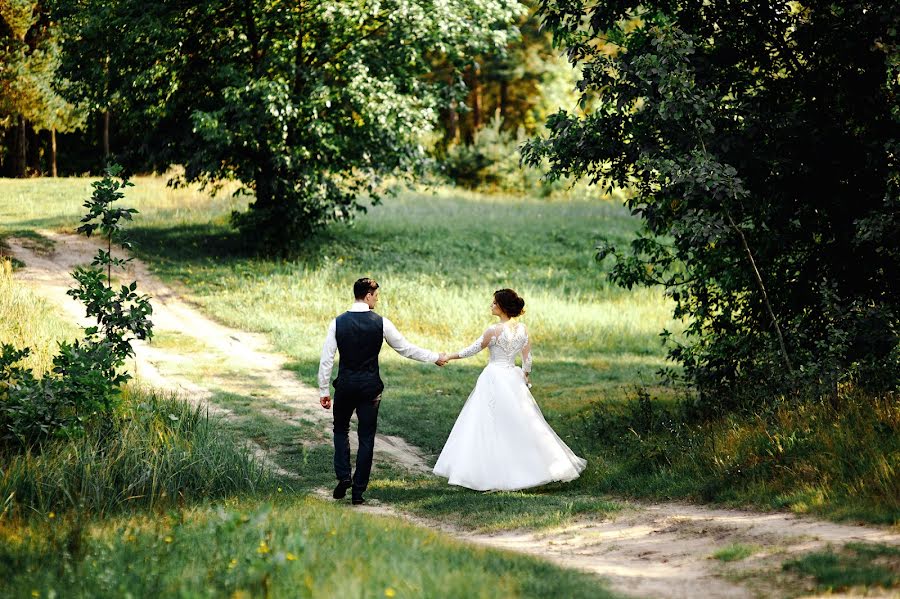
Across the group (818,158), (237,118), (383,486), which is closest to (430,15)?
(237,118)

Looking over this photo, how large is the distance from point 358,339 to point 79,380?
2.75 meters

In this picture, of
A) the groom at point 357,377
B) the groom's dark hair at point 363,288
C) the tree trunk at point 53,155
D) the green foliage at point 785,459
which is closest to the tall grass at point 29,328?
the groom at point 357,377

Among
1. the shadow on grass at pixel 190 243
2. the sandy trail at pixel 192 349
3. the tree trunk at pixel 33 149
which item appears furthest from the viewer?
the tree trunk at pixel 33 149

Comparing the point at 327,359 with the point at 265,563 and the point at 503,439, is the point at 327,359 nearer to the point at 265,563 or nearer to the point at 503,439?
the point at 503,439

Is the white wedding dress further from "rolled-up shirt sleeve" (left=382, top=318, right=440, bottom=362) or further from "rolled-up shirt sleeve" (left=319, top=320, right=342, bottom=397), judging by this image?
"rolled-up shirt sleeve" (left=319, top=320, right=342, bottom=397)

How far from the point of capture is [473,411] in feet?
33.2

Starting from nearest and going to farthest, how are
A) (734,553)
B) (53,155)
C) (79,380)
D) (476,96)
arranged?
(734,553) < (79,380) < (53,155) < (476,96)

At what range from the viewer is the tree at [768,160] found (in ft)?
31.6

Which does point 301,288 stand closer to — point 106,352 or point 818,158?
point 106,352

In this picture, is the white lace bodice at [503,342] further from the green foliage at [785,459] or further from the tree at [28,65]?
the tree at [28,65]

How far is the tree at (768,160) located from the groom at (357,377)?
332 centimetres

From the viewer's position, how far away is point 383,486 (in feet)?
32.6

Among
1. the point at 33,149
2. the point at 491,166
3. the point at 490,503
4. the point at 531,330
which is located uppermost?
the point at 33,149

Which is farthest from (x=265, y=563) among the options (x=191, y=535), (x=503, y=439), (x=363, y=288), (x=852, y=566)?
(x=503, y=439)
